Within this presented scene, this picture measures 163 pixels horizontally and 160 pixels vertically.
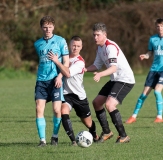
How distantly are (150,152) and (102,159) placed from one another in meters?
0.87

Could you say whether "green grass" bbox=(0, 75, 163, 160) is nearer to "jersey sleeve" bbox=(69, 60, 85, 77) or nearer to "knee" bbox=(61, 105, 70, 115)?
"knee" bbox=(61, 105, 70, 115)

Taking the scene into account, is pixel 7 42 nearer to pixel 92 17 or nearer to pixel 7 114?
pixel 92 17

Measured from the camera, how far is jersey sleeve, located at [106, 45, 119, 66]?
8.55m

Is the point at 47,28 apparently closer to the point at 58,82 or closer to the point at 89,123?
the point at 58,82

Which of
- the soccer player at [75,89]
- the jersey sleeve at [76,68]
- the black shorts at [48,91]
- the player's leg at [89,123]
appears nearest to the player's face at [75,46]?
the soccer player at [75,89]

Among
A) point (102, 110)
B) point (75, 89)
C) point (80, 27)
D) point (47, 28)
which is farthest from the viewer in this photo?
point (80, 27)

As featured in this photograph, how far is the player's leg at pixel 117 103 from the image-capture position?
8.73 m

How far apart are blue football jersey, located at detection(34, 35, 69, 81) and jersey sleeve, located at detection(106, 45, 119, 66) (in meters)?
0.63

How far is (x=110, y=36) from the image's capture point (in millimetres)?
30109

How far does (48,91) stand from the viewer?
8.47m

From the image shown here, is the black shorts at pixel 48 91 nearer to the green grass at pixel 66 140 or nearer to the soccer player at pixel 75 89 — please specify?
the soccer player at pixel 75 89

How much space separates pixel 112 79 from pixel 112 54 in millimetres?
578

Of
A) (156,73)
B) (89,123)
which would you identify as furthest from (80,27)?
(89,123)

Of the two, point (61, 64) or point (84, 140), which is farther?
point (61, 64)
